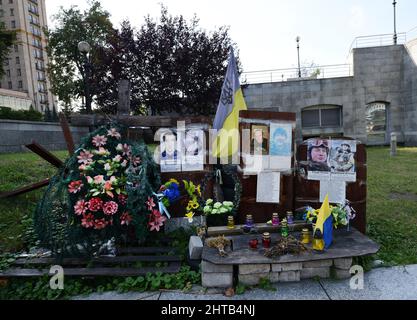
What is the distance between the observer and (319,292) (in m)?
2.87

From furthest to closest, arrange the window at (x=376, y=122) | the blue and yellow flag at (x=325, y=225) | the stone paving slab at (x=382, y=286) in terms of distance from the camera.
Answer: the window at (x=376, y=122), the blue and yellow flag at (x=325, y=225), the stone paving slab at (x=382, y=286)

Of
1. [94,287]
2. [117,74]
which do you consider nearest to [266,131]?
[94,287]

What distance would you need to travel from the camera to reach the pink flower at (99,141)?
155 inches

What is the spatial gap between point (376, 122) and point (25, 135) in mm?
20442

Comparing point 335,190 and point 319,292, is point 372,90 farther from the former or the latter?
point 319,292

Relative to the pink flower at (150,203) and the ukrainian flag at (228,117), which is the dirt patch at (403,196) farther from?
the pink flower at (150,203)

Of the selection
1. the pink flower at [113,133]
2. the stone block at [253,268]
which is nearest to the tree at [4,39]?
the pink flower at [113,133]

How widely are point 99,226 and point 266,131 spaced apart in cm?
261

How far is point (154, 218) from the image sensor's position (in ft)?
11.7

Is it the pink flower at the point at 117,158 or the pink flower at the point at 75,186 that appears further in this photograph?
the pink flower at the point at 117,158

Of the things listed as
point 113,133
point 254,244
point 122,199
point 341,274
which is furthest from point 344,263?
point 113,133

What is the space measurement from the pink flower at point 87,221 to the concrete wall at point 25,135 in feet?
23.8

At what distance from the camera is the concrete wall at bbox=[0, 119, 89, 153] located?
11.3 m

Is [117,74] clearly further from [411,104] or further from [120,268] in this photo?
[411,104]
